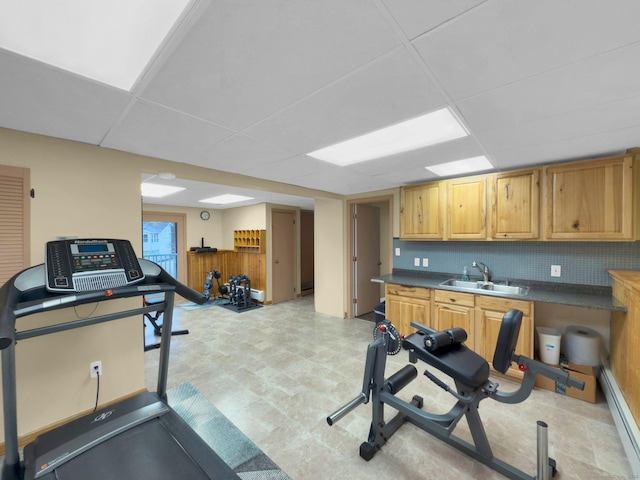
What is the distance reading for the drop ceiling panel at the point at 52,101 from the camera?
1.21 m

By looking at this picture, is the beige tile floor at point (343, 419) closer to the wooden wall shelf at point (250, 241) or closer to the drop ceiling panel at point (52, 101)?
the drop ceiling panel at point (52, 101)

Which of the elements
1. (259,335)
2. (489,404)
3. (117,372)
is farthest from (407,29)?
(259,335)

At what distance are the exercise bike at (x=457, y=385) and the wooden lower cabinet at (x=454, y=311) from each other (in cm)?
111

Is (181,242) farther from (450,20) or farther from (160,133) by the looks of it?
(450,20)

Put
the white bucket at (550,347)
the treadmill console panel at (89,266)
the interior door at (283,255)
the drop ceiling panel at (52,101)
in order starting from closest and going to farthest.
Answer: the drop ceiling panel at (52,101)
the treadmill console panel at (89,266)
the white bucket at (550,347)
the interior door at (283,255)

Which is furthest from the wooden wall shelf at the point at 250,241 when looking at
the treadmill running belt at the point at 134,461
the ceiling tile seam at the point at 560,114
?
the ceiling tile seam at the point at 560,114

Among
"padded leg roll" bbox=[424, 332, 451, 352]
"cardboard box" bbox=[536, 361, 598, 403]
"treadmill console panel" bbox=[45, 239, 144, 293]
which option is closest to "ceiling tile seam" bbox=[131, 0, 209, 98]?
"treadmill console panel" bbox=[45, 239, 144, 293]

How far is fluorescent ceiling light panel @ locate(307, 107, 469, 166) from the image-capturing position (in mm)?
1779

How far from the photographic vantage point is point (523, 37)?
1013mm

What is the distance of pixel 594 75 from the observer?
124 cm

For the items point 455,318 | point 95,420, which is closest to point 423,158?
point 455,318

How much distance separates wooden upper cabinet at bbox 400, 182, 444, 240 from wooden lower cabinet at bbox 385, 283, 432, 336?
719 mm

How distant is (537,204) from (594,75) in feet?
5.78

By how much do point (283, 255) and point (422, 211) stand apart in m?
3.50
